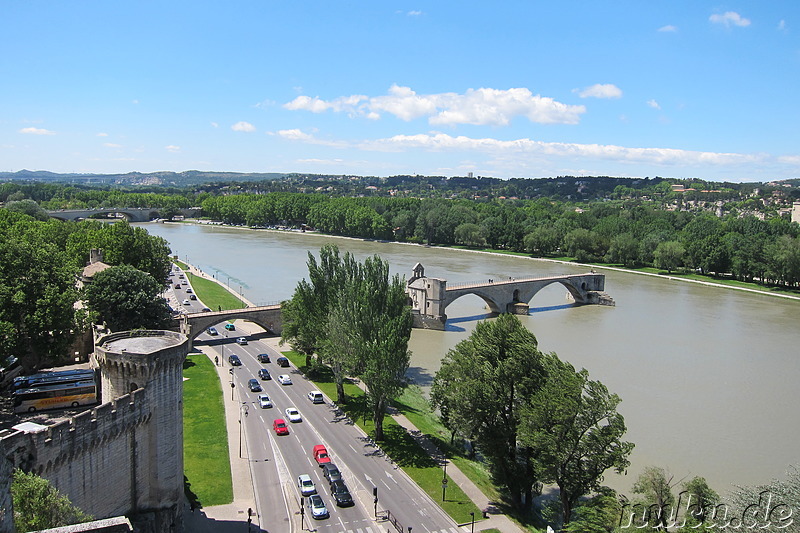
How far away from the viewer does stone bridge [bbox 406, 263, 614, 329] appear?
2146 inches

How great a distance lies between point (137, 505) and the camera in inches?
687

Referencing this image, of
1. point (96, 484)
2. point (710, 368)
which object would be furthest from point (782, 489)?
point (710, 368)

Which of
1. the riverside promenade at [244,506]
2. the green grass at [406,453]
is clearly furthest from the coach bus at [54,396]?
the green grass at [406,453]

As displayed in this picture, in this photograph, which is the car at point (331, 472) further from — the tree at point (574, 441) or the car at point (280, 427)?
the tree at point (574, 441)

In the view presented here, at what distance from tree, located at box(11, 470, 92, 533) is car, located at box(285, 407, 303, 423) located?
52.8 ft

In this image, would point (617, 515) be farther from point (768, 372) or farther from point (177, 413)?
point (768, 372)

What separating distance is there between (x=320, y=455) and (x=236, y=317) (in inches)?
862

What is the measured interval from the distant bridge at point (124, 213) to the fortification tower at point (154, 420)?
127 meters

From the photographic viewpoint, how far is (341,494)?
2155 cm

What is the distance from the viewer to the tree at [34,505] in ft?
40.0

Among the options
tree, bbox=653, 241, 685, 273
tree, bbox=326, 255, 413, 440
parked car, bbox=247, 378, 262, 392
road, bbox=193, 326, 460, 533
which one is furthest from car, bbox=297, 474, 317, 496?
tree, bbox=653, 241, 685, 273

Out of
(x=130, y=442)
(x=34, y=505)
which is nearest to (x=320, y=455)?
(x=130, y=442)

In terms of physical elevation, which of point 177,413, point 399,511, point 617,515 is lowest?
point 399,511

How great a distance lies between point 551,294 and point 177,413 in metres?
62.8
